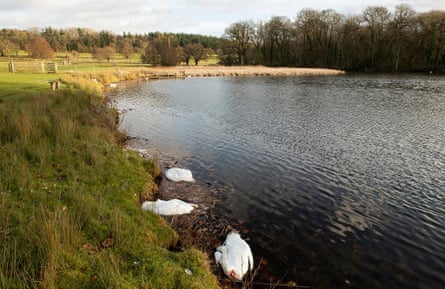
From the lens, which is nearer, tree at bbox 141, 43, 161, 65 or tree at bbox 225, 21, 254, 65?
tree at bbox 141, 43, 161, 65

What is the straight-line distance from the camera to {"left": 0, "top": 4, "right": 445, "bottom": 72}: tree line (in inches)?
2741

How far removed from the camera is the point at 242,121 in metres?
21.3

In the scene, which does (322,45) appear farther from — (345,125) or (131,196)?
(131,196)

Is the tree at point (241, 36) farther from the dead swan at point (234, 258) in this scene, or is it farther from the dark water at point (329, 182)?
the dead swan at point (234, 258)

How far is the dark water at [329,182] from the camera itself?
674 cm

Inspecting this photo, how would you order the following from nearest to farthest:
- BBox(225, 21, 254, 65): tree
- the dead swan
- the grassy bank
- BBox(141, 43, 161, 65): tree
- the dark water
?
the grassy bank < the dead swan < the dark water < BBox(141, 43, 161, 65): tree < BBox(225, 21, 254, 65): tree

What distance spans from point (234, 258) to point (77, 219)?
3.37 metres

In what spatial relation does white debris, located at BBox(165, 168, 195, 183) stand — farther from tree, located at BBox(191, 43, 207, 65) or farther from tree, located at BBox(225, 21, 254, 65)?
tree, located at BBox(191, 43, 207, 65)

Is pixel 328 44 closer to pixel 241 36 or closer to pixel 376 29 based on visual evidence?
pixel 376 29

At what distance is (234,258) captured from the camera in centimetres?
624

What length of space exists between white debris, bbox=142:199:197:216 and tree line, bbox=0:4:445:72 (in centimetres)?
6657

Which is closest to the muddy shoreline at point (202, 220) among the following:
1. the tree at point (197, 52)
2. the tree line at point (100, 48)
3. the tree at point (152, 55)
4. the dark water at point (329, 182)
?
the dark water at point (329, 182)

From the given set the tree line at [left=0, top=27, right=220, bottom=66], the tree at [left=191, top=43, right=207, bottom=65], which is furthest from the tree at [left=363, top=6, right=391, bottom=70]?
the tree line at [left=0, top=27, right=220, bottom=66]

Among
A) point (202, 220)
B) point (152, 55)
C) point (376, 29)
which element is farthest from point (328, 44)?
point (202, 220)
